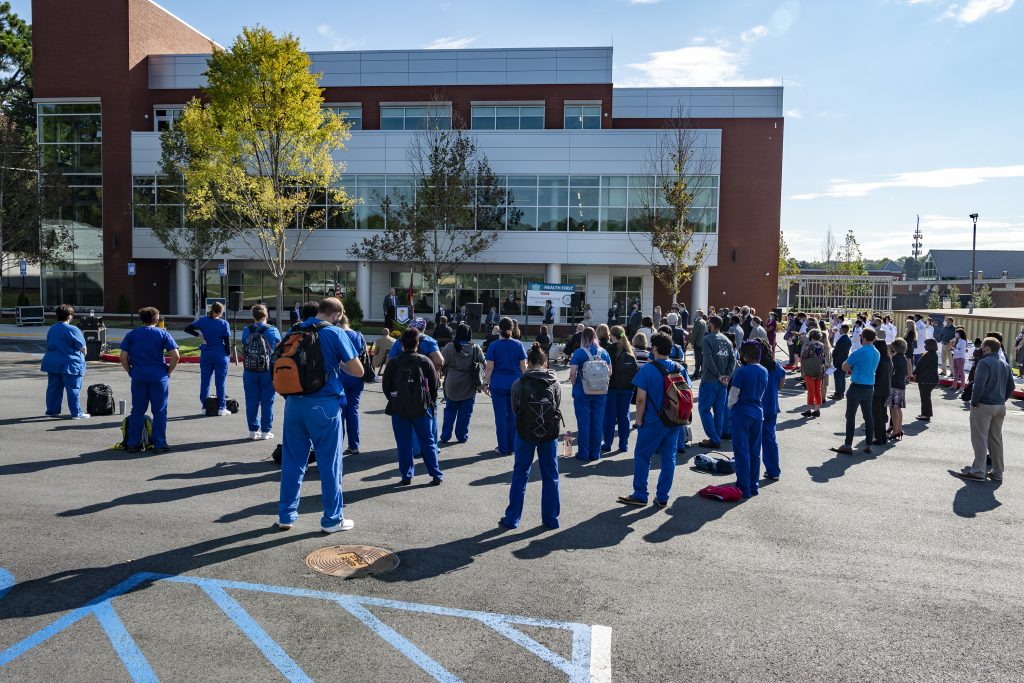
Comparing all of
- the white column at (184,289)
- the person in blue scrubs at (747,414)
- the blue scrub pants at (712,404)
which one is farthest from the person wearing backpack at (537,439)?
the white column at (184,289)

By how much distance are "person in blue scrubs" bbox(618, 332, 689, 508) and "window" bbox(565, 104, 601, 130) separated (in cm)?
3244

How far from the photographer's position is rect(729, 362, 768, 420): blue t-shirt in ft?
28.0

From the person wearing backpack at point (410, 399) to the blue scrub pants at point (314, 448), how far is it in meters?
1.45

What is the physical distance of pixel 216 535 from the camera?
6738 millimetres

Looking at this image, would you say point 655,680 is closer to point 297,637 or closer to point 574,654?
point 574,654

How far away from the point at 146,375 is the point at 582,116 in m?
32.3

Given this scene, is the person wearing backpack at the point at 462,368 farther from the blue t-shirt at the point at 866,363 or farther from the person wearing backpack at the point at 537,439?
the blue t-shirt at the point at 866,363

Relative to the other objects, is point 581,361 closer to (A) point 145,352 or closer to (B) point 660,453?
(B) point 660,453

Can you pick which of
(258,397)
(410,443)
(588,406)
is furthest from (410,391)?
(258,397)

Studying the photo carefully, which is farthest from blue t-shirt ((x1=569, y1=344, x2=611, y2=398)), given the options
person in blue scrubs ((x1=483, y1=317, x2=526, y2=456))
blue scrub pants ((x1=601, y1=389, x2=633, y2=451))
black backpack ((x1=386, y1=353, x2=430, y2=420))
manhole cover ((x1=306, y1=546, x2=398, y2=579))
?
manhole cover ((x1=306, y1=546, x2=398, y2=579))

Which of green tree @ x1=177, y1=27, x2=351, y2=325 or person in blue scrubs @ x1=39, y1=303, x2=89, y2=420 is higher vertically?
green tree @ x1=177, y1=27, x2=351, y2=325

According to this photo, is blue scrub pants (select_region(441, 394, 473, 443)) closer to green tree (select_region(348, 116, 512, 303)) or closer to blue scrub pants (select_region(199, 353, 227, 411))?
blue scrub pants (select_region(199, 353, 227, 411))

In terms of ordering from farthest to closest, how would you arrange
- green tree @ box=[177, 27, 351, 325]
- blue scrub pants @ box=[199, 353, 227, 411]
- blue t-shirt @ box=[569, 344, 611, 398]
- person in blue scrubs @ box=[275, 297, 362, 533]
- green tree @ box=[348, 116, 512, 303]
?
green tree @ box=[348, 116, 512, 303] → green tree @ box=[177, 27, 351, 325] → blue scrub pants @ box=[199, 353, 227, 411] → blue t-shirt @ box=[569, 344, 611, 398] → person in blue scrubs @ box=[275, 297, 362, 533]

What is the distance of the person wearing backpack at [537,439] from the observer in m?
7.05
